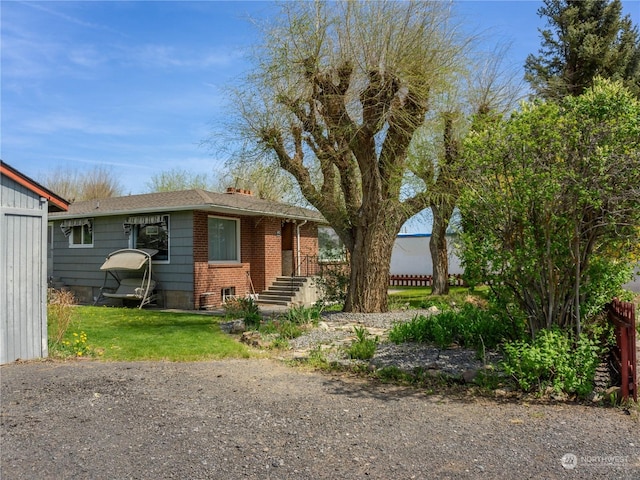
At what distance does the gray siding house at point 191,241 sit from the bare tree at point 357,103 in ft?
13.8

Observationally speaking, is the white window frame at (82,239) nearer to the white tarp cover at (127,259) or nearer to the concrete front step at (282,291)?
the white tarp cover at (127,259)

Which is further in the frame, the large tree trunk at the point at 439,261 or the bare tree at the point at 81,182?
the bare tree at the point at 81,182

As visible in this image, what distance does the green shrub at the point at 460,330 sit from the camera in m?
6.82

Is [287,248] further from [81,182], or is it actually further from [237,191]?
[81,182]

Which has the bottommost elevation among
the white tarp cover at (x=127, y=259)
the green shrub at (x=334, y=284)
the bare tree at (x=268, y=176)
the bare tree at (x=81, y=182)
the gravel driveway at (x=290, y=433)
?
the gravel driveway at (x=290, y=433)

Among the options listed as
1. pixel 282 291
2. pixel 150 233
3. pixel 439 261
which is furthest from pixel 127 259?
pixel 439 261

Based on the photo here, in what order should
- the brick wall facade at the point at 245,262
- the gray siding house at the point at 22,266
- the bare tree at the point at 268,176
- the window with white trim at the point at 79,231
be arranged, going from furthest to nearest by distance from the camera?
the window with white trim at the point at 79,231 < the brick wall facade at the point at 245,262 < the bare tree at the point at 268,176 < the gray siding house at the point at 22,266

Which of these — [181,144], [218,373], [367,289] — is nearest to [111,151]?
[181,144]

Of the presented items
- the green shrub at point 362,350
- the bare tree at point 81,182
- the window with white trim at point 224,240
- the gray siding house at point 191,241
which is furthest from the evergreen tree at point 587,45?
the bare tree at point 81,182

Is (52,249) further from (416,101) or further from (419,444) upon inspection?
(419,444)

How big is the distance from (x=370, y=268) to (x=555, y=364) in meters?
6.38

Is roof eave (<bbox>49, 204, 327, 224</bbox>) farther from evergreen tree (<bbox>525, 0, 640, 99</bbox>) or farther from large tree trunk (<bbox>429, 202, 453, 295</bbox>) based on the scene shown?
evergreen tree (<bbox>525, 0, 640, 99</bbox>)

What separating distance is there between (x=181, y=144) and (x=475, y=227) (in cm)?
1019

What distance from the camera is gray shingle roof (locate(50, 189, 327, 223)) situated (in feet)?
48.2
